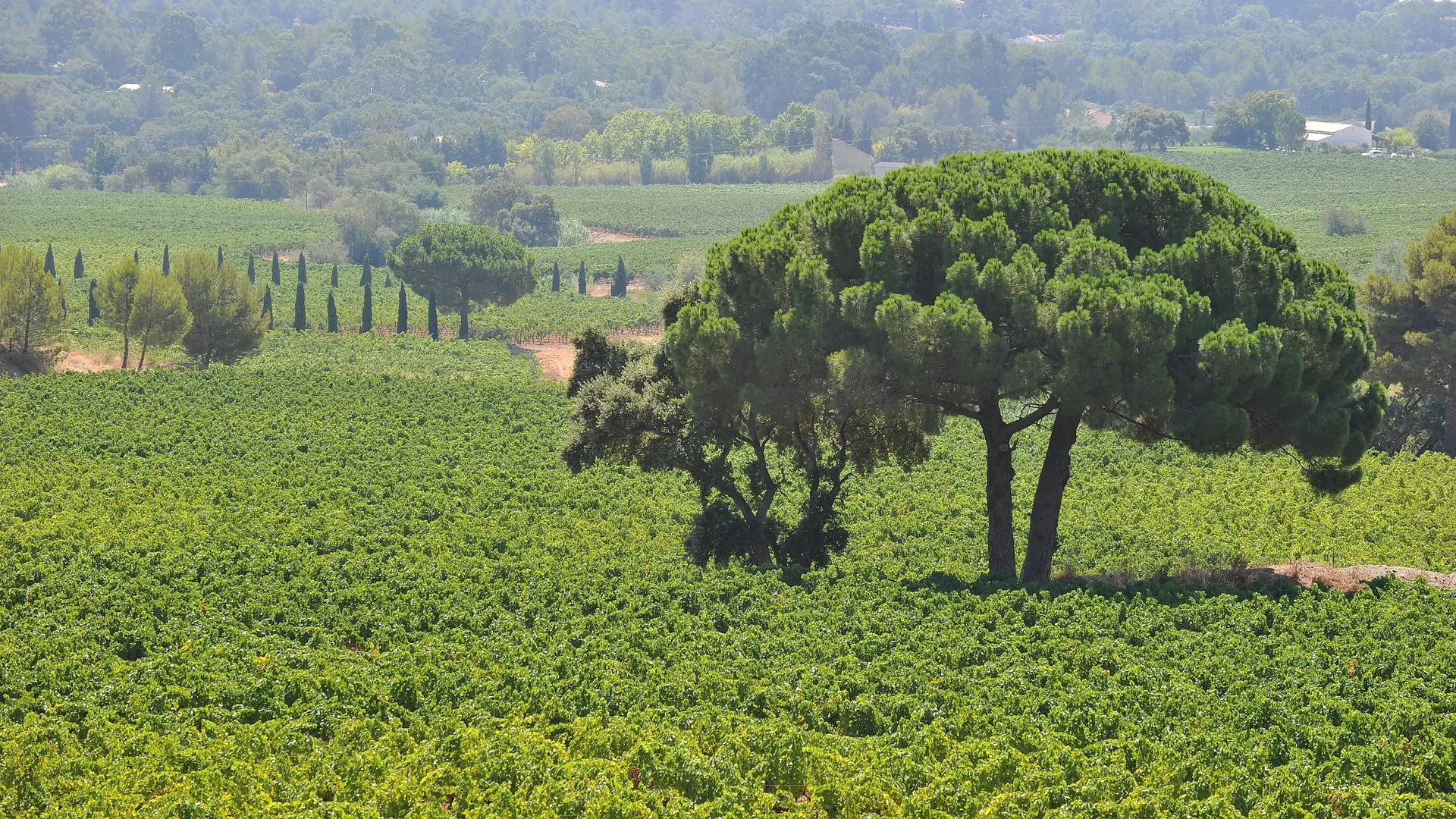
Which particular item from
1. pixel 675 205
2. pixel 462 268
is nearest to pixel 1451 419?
pixel 462 268

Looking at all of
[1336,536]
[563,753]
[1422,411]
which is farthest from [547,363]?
[563,753]

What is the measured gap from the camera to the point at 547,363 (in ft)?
277

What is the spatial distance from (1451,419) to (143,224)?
11636 cm

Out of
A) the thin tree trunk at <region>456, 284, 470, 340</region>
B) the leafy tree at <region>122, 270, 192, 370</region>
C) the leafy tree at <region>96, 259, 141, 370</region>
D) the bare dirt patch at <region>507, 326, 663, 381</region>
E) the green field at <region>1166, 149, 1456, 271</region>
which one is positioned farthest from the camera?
the green field at <region>1166, 149, 1456, 271</region>

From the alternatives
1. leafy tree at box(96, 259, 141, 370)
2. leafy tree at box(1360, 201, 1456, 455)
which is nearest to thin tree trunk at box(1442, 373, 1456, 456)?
leafy tree at box(1360, 201, 1456, 455)

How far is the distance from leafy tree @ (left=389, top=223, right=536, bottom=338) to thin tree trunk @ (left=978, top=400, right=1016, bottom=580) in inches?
2550

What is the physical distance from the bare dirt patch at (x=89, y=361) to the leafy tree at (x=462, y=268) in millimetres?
19345

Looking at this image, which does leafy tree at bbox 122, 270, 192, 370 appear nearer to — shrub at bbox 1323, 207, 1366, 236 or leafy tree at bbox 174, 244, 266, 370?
leafy tree at bbox 174, 244, 266, 370

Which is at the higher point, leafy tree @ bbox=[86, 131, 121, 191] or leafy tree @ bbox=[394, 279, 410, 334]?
leafy tree @ bbox=[86, 131, 121, 191]

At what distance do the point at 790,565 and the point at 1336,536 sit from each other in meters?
14.1

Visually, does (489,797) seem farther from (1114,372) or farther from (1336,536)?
(1336,536)

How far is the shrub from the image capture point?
11536 cm

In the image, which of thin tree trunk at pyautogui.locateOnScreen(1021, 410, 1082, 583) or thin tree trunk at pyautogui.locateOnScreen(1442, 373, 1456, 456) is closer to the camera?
thin tree trunk at pyautogui.locateOnScreen(1021, 410, 1082, 583)

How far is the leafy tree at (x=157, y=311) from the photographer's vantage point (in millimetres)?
68188
